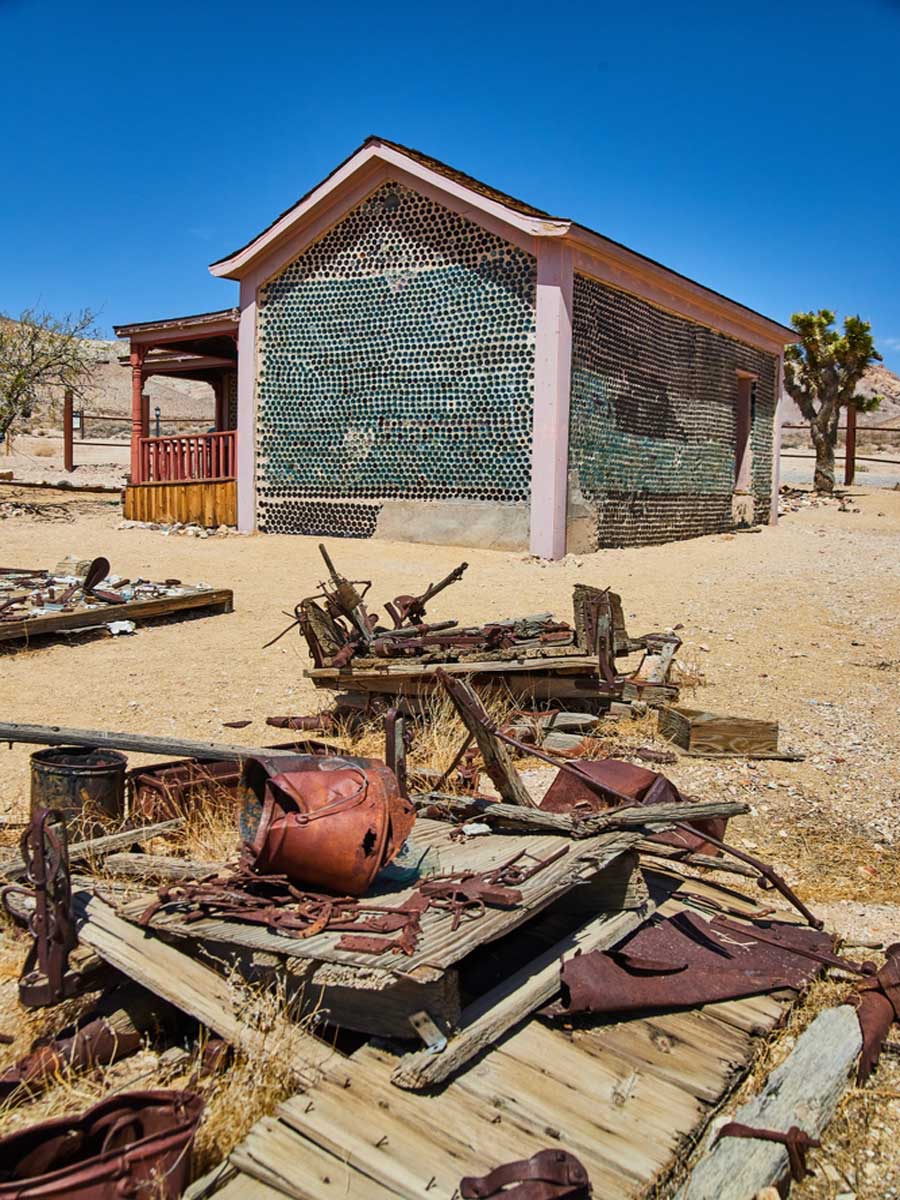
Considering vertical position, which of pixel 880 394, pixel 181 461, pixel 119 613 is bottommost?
pixel 119 613

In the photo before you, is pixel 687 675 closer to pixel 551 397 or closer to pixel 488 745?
pixel 488 745

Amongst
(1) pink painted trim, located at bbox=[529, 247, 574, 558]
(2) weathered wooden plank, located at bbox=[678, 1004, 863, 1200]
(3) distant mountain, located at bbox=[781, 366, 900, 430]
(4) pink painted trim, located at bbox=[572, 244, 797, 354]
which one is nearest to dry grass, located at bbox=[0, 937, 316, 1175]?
(2) weathered wooden plank, located at bbox=[678, 1004, 863, 1200]

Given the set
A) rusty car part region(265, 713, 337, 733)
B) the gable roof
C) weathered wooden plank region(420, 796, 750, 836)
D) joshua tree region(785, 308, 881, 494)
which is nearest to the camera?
weathered wooden plank region(420, 796, 750, 836)

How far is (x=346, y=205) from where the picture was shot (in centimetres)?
1593

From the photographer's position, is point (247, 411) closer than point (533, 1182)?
No

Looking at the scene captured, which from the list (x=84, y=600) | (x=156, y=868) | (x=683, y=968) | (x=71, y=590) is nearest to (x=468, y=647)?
(x=156, y=868)

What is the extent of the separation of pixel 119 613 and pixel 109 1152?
807 centimetres

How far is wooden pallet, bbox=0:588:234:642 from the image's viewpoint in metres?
9.34

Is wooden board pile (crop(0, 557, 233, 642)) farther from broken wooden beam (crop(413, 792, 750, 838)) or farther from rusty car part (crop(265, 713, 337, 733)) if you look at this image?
broken wooden beam (crop(413, 792, 750, 838))

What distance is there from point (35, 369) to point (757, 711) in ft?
56.5

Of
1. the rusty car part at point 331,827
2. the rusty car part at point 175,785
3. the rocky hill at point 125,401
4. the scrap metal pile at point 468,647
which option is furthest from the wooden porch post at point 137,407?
the rocky hill at point 125,401

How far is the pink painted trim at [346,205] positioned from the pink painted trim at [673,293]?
2.67 ft

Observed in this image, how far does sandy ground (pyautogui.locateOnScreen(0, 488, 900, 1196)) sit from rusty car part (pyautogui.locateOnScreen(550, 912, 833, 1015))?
471 mm

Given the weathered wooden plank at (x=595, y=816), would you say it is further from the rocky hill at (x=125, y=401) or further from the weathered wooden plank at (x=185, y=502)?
the rocky hill at (x=125, y=401)
